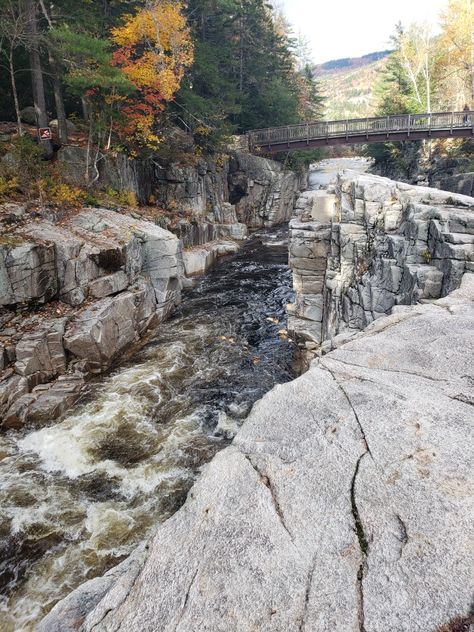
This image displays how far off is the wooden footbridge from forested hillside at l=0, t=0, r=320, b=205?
4282mm

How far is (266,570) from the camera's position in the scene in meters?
3.06

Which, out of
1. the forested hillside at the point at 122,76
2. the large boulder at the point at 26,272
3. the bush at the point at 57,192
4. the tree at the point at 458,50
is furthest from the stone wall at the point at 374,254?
the tree at the point at 458,50

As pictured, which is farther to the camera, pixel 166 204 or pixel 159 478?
pixel 166 204

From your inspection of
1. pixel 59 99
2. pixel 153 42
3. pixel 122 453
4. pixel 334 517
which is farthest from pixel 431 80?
pixel 334 517

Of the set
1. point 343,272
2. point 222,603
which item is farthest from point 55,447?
point 343,272

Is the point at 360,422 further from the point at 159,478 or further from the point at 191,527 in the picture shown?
the point at 159,478

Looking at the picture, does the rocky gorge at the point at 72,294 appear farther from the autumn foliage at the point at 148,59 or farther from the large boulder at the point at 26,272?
the autumn foliage at the point at 148,59

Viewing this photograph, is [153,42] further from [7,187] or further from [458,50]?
[458,50]

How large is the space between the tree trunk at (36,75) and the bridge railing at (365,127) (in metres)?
22.1

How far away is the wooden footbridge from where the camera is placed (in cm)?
3191

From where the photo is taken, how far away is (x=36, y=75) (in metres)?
17.9

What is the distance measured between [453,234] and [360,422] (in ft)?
24.0

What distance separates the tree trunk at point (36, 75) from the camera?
53.4 ft

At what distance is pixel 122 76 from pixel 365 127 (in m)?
25.9
